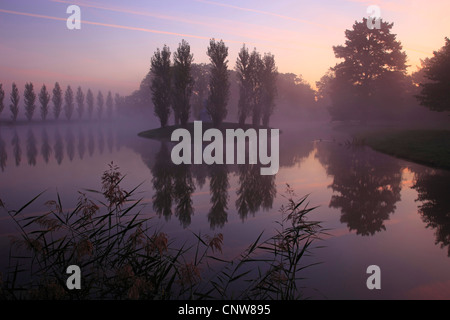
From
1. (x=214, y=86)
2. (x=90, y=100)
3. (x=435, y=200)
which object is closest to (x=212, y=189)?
(x=435, y=200)

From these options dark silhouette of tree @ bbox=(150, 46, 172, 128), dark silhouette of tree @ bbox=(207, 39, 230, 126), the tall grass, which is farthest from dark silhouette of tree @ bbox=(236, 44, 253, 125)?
the tall grass

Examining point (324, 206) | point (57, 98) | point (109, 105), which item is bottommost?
point (324, 206)

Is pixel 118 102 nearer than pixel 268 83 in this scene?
No

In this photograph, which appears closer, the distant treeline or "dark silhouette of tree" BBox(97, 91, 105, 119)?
the distant treeline

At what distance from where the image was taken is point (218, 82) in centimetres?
4156

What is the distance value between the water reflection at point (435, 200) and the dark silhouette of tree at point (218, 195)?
18.0 feet

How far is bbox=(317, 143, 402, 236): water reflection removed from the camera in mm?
8688

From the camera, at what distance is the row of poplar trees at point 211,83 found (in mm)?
41406

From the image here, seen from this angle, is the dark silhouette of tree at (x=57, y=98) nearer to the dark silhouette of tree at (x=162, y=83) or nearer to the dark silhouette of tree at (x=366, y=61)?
the dark silhouette of tree at (x=162, y=83)

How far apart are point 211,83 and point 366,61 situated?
31.4 meters

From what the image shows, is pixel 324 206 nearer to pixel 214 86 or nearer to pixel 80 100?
pixel 214 86

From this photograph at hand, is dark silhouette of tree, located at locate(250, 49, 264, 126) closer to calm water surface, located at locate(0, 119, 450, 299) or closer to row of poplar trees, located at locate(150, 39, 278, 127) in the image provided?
row of poplar trees, located at locate(150, 39, 278, 127)

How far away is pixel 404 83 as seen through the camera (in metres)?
54.5

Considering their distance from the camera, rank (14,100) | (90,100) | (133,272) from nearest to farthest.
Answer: (133,272) → (14,100) → (90,100)
